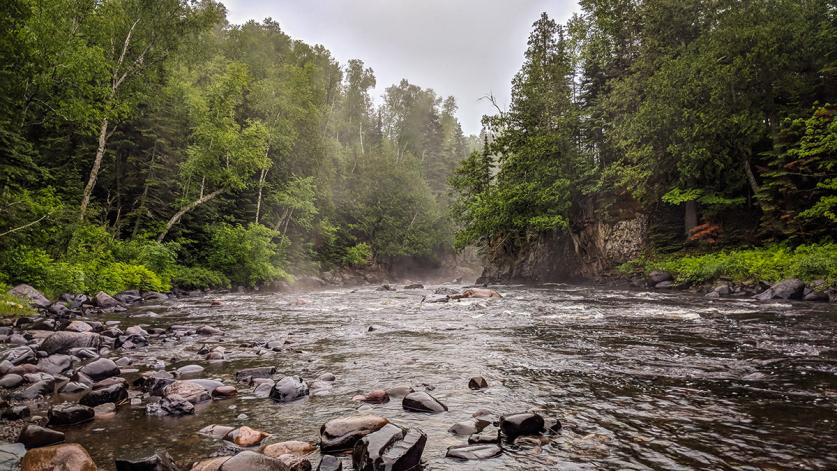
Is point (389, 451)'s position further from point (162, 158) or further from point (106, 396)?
point (162, 158)

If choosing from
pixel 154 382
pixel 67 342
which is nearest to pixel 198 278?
pixel 67 342

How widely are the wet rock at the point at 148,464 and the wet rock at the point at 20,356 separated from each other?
4489 mm

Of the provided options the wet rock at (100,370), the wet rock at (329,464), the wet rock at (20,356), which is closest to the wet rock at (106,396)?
the wet rock at (100,370)

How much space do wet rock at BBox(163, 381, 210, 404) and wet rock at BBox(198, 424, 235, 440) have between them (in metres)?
0.89

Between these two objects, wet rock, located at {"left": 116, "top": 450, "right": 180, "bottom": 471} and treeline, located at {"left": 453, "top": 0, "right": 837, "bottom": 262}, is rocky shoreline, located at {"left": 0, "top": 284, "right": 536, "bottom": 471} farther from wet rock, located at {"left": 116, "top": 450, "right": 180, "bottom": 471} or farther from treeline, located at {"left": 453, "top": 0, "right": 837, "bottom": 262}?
treeline, located at {"left": 453, "top": 0, "right": 837, "bottom": 262}

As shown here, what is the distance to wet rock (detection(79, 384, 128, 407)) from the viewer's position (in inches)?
168

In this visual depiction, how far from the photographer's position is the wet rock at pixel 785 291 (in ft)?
45.6

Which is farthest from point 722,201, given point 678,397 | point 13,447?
point 13,447

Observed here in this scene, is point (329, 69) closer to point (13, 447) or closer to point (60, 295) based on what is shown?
point (60, 295)

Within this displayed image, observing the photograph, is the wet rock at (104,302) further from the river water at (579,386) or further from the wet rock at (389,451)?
the wet rock at (389,451)

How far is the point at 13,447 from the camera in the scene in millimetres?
3080

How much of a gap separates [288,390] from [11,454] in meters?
2.24

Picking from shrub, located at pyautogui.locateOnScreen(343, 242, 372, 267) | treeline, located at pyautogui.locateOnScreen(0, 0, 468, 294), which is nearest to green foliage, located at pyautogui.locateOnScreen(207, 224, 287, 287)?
treeline, located at pyautogui.locateOnScreen(0, 0, 468, 294)

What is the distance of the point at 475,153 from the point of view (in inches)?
1326
